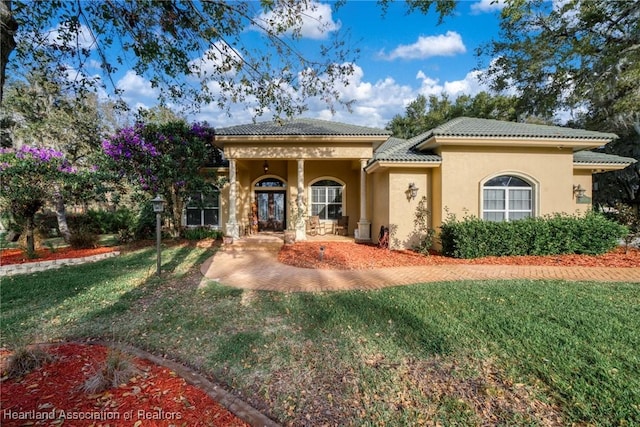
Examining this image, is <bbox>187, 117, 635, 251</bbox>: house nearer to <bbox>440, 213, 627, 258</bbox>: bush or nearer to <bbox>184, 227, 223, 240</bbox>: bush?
<bbox>184, 227, 223, 240</bbox>: bush

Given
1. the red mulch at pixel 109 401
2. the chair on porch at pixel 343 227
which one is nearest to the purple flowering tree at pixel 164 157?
the chair on porch at pixel 343 227

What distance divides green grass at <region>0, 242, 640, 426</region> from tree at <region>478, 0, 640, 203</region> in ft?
35.2

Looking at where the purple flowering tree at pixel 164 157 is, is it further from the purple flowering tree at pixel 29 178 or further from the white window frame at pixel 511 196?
the white window frame at pixel 511 196

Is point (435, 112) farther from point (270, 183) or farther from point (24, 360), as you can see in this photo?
point (24, 360)

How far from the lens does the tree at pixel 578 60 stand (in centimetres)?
1111

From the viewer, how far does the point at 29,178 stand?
30.2 ft

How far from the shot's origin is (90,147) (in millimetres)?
14227

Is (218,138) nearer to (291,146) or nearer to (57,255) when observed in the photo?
(291,146)

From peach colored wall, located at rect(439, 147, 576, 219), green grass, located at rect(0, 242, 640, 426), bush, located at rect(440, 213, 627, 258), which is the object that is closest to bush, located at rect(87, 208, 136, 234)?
green grass, located at rect(0, 242, 640, 426)

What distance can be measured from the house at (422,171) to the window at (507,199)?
0.04 meters

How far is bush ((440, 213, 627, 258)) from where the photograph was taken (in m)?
9.16

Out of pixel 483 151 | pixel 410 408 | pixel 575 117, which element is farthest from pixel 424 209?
pixel 575 117

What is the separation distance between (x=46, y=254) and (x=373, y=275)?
37.0 ft

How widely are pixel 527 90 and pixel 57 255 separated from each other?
22.7 m
